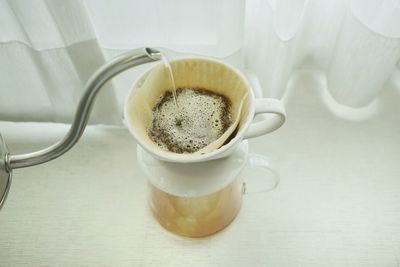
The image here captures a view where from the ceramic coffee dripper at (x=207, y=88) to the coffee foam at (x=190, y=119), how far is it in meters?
0.01

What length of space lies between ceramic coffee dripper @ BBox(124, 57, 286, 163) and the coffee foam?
0.01 m

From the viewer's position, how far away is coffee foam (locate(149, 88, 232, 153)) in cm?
54

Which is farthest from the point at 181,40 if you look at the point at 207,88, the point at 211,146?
the point at 211,146

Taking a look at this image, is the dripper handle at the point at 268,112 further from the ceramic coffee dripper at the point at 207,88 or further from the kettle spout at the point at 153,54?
the kettle spout at the point at 153,54

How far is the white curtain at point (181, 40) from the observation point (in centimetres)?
59

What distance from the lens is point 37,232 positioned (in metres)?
0.68

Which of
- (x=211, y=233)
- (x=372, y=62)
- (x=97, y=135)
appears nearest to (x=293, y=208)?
(x=211, y=233)

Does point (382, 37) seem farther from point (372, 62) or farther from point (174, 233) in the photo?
point (174, 233)

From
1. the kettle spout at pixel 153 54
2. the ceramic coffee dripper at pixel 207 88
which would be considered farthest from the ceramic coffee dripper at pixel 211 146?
the kettle spout at pixel 153 54

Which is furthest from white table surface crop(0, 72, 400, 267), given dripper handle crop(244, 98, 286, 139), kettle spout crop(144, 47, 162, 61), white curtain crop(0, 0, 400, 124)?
kettle spout crop(144, 47, 162, 61)

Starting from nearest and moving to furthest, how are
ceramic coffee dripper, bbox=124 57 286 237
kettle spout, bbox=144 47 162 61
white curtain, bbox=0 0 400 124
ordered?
kettle spout, bbox=144 47 162 61 < ceramic coffee dripper, bbox=124 57 286 237 < white curtain, bbox=0 0 400 124

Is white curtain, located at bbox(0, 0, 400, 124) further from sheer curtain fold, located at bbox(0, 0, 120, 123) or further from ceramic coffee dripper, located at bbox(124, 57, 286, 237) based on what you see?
ceramic coffee dripper, located at bbox(124, 57, 286, 237)

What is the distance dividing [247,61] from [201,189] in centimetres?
34

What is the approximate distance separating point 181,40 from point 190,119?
15 cm
